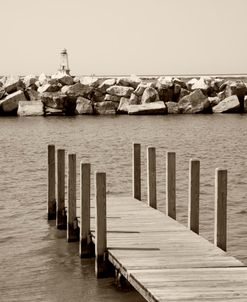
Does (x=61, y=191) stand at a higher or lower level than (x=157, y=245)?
higher

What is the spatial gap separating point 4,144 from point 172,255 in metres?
29.6

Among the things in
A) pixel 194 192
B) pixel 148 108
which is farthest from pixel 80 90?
pixel 194 192

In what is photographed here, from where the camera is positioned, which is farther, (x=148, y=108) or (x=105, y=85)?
(x=105, y=85)

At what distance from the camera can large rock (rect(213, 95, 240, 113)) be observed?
61.5 metres

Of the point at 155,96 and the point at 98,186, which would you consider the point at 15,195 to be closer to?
the point at 98,186

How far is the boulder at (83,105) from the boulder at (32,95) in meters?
3.20

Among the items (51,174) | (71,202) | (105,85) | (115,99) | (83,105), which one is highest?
(51,174)

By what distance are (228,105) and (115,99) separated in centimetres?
933

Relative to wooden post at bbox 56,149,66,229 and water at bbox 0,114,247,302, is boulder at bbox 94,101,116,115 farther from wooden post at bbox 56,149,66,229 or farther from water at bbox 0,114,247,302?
wooden post at bbox 56,149,66,229

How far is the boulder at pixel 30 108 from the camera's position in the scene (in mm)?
60509

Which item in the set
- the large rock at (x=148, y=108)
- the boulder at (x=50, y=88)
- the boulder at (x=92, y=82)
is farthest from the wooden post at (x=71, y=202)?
the boulder at (x=92, y=82)

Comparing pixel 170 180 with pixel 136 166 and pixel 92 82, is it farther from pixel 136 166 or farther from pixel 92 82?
pixel 92 82

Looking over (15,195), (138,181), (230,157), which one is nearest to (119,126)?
(230,157)

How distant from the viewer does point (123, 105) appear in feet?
206
